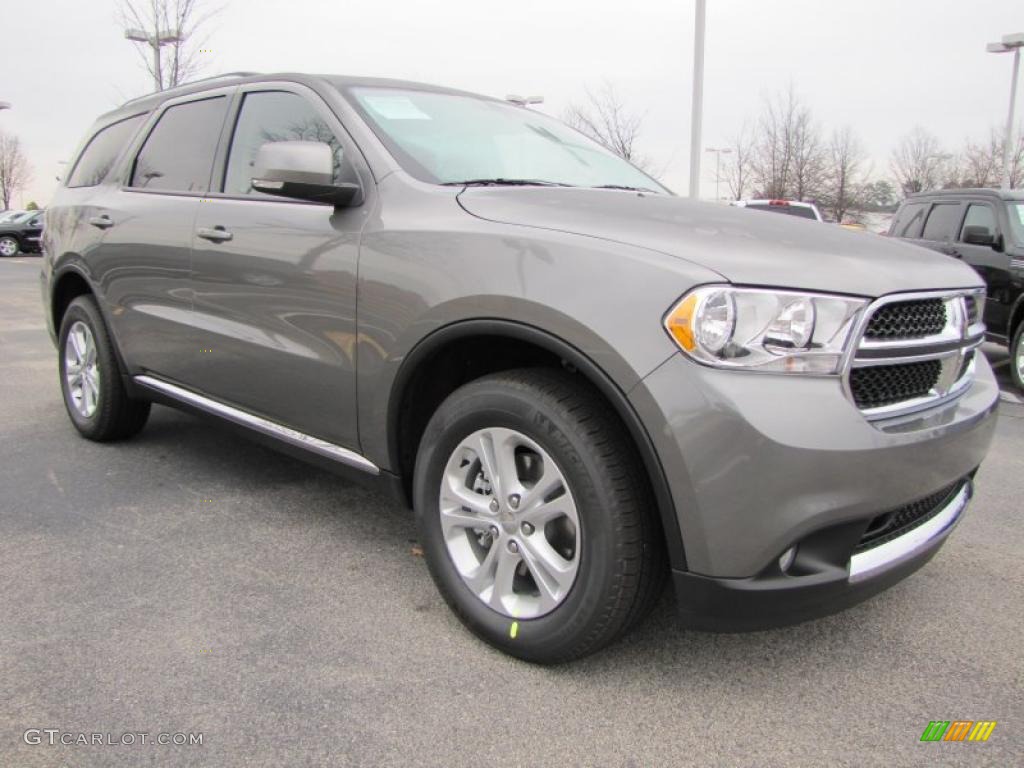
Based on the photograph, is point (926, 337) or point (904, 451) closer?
point (904, 451)

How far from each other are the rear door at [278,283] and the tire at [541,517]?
1.67ft

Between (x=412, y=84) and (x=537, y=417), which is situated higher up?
(x=412, y=84)

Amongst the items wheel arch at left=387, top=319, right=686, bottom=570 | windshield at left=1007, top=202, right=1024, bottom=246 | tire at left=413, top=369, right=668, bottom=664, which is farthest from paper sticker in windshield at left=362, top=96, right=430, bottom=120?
windshield at left=1007, top=202, right=1024, bottom=246

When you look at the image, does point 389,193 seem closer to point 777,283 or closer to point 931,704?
point 777,283

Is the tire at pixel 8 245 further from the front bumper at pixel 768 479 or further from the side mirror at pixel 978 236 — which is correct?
the front bumper at pixel 768 479

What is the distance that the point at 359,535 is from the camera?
11.0 feet

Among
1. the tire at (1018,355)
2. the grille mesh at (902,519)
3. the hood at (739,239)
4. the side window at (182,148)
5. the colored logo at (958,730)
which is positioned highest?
the side window at (182,148)

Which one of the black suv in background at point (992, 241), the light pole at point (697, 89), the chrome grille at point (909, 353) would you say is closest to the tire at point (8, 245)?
the light pole at point (697, 89)

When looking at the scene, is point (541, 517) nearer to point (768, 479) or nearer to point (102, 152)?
point (768, 479)

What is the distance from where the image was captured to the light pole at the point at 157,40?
60.4 feet

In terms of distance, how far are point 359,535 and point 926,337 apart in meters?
2.23

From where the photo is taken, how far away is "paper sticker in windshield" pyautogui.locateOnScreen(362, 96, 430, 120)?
3.01 meters

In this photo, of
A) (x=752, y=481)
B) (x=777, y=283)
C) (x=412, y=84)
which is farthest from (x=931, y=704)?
(x=412, y=84)

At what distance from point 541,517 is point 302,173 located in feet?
4.44
